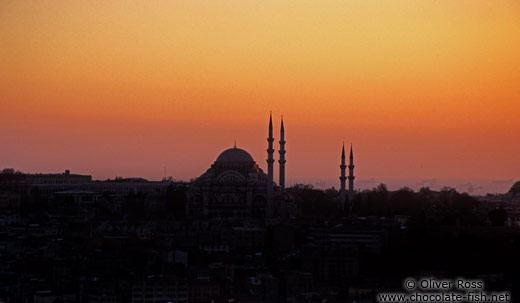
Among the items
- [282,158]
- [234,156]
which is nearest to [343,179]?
[282,158]

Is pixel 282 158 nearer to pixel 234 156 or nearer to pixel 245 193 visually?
pixel 245 193

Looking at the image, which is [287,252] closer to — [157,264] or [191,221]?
[157,264]

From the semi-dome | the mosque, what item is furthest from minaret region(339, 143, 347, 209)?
the semi-dome

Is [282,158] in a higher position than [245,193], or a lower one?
higher

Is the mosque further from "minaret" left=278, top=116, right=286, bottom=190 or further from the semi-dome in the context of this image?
the semi-dome

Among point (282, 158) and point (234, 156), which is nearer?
point (282, 158)

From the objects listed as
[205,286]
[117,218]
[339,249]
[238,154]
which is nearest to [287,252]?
[339,249]

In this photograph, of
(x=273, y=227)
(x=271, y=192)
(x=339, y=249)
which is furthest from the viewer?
(x=271, y=192)
